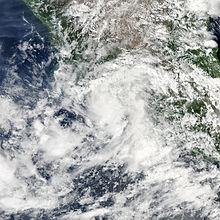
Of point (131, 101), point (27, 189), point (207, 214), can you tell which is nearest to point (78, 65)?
point (131, 101)

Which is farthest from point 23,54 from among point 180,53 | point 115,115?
point 180,53

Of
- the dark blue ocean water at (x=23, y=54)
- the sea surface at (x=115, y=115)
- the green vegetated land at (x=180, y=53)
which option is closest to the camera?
the sea surface at (x=115, y=115)

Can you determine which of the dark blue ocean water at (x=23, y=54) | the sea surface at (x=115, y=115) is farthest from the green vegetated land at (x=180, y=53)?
the dark blue ocean water at (x=23, y=54)

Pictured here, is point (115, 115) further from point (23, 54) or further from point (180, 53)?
point (23, 54)

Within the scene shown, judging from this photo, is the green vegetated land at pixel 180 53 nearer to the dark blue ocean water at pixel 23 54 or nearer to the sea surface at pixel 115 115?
the sea surface at pixel 115 115

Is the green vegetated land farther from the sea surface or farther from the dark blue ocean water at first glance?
the dark blue ocean water

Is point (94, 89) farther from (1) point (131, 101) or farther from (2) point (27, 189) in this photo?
(2) point (27, 189)

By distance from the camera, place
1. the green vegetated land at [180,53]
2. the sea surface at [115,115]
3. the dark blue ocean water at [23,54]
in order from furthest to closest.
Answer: the dark blue ocean water at [23,54], the green vegetated land at [180,53], the sea surface at [115,115]
